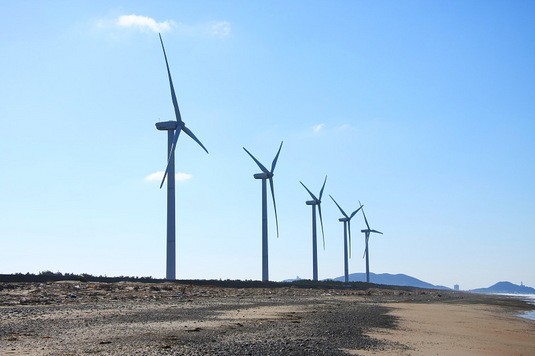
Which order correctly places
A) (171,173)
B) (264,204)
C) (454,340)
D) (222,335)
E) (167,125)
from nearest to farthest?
(222,335) → (454,340) → (171,173) → (167,125) → (264,204)

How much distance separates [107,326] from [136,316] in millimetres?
4181

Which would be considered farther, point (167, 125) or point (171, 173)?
point (167, 125)

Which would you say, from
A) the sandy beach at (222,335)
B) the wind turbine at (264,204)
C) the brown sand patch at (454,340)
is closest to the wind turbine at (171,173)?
the wind turbine at (264,204)

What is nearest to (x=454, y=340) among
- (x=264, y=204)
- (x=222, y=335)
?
(x=222, y=335)

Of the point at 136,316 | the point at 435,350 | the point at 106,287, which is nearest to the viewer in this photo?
the point at 435,350

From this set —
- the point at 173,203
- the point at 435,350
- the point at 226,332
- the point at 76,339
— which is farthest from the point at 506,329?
the point at 173,203

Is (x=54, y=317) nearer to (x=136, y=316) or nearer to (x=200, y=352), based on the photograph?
(x=136, y=316)

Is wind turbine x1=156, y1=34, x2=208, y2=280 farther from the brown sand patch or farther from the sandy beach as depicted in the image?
the brown sand patch

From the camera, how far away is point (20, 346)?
1417 centimetres

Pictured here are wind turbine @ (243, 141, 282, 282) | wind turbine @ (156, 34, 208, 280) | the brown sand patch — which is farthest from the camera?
wind turbine @ (243, 141, 282, 282)

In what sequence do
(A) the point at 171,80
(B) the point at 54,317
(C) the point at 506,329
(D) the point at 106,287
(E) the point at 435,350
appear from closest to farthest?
(E) the point at 435,350 → (B) the point at 54,317 → (C) the point at 506,329 → (D) the point at 106,287 → (A) the point at 171,80

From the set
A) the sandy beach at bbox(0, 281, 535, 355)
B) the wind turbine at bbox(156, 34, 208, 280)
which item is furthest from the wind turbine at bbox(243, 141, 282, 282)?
the sandy beach at bbox(0, 281, 535, 355)

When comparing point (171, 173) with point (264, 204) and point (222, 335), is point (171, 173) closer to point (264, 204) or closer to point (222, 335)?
point (264, 204)

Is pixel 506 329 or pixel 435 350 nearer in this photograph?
pixel 435 350
